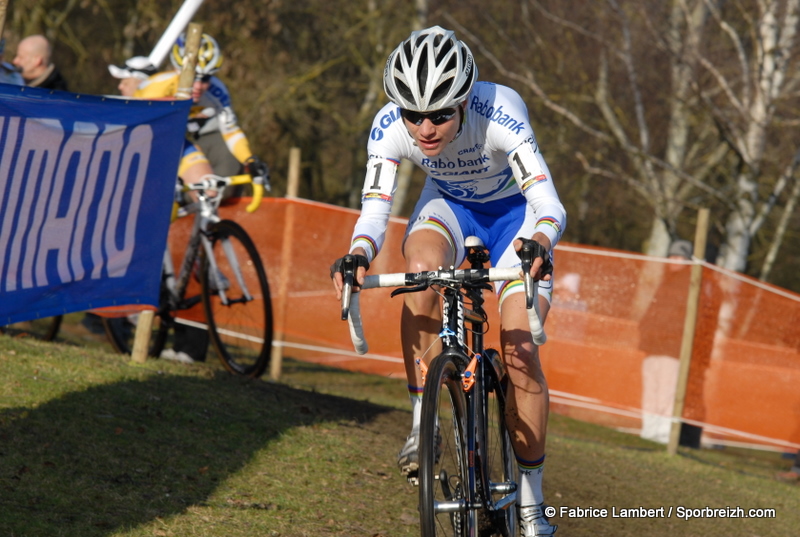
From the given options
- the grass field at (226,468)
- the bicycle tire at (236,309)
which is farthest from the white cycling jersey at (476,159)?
the bicycle tire at (236,309)

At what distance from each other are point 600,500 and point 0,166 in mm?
4166

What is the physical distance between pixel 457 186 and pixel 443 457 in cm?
152

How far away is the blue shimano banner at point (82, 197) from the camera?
5.14 metres

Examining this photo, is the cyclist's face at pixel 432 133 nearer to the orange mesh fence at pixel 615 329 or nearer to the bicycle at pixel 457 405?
the bicycle at pixel 457 405

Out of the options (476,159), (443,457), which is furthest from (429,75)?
(443,457)

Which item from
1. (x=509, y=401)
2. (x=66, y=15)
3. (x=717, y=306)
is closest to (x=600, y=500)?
(x=509, y=401)

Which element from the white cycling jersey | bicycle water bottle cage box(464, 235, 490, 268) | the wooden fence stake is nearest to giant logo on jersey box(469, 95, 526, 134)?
the white cycling jersey

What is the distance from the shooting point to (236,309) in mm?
8078

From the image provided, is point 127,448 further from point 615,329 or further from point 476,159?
point 615,329

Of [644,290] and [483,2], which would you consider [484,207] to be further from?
[483,2]

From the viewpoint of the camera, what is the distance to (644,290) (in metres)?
8.81

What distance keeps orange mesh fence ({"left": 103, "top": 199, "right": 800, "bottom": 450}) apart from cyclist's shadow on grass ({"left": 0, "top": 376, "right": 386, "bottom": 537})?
2237 millimetres

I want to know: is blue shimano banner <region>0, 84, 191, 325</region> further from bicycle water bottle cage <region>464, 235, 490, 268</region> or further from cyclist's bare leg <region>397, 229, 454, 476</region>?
bicycle water bottle cage <region>464, 235, 490, 268</region>

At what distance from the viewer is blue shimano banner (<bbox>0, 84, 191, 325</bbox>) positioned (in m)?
5.14
